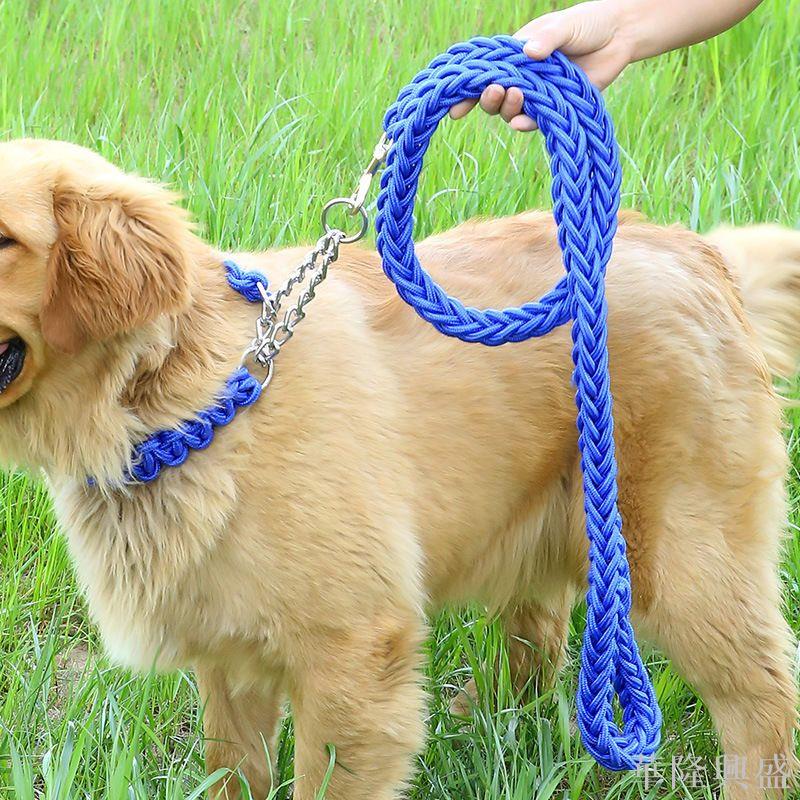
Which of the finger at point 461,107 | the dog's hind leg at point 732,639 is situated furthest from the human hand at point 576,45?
the dog's hind leg at point 732,639

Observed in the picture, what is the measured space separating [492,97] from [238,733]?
165 cm

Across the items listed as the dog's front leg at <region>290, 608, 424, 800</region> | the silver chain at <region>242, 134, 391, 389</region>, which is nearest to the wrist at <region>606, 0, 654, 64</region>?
the silver chain at <region>242, 134, 391, 389</region>

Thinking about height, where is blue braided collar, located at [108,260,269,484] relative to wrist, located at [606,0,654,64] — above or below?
below

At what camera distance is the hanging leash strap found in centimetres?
217

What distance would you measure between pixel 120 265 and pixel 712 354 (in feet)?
4.55

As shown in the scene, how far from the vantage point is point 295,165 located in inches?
165

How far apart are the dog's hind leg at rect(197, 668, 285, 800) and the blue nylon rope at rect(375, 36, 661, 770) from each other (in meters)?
0.87

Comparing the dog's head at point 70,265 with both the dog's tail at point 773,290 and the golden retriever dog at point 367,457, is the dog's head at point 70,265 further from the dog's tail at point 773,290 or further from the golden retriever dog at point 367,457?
the dog's tail at point 773,290

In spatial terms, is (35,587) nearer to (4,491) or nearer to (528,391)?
(4,491)

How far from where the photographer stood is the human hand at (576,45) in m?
2.25

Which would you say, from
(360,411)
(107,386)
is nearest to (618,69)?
(360,411)

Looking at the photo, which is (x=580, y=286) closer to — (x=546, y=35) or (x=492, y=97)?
(x=492, y=97)

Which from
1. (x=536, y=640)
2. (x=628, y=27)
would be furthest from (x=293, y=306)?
(x=536, y=640)

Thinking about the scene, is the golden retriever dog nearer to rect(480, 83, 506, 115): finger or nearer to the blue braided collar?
the blue braided collar
